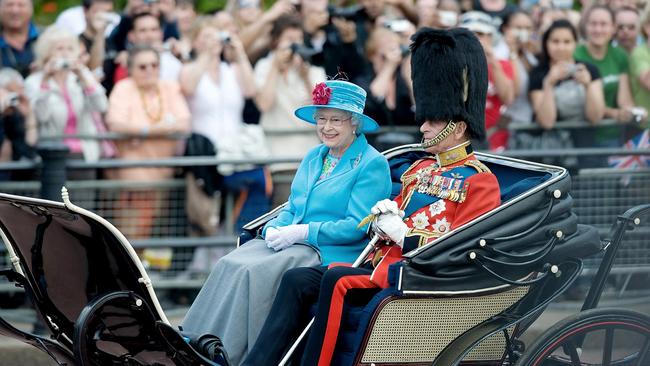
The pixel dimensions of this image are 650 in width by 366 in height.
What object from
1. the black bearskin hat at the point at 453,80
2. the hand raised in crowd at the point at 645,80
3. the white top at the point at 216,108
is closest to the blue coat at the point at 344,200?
the black bearskin hat at the point at 453,80

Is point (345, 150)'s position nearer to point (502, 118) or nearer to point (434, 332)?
point (434, 332)

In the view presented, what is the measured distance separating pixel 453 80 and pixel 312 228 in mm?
935

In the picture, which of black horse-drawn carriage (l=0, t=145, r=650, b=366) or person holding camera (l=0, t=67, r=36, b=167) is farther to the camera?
person holding camera (l=0, t=67, r=36, b=167)

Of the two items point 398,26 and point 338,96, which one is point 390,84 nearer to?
point 398,26

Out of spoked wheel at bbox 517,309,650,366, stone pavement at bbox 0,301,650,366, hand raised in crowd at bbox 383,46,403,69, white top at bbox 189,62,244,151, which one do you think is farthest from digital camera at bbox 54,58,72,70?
spoked wheel at bbox 517,309,650,366

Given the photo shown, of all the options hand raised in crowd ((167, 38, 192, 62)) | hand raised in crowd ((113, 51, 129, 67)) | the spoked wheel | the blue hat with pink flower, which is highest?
hand raised in crowd ((167, 38, 192, 62))

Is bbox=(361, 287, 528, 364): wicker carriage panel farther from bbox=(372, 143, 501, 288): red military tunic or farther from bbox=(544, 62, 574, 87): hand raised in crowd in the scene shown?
bbox=(544, 62, 574, 87): hand raised in crowd

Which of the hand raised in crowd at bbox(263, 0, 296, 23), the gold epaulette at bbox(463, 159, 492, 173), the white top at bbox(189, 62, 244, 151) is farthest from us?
the hand raised in crowd at bbox(263, 0, 296, 23)

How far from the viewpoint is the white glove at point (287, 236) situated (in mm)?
5898

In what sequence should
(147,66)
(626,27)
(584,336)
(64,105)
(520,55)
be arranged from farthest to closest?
(626,27)
(520,55)
(147,66)
(64,105)
(584,336)

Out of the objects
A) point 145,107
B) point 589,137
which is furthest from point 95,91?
point 589,137

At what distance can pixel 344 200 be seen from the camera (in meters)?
5.98

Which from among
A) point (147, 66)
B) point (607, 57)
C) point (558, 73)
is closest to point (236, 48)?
point (147, 66)

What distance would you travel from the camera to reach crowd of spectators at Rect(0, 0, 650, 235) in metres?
8.60
